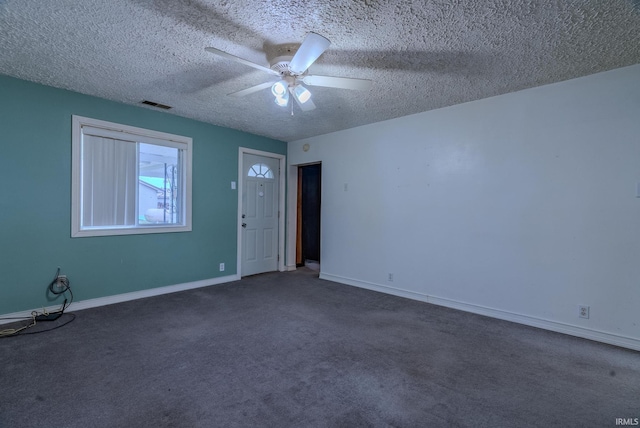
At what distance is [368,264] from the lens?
4.41 m

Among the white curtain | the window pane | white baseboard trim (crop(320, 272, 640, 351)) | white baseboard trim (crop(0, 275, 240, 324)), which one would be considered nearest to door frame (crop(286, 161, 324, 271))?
white baseboard trim (crop(0, 275, 240, 324))

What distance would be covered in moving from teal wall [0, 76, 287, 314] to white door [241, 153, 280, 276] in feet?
2.99

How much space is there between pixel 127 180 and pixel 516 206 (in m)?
4.64

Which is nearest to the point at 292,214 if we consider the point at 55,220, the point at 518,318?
the point at 55,220

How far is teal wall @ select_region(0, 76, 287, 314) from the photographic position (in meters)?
2.93

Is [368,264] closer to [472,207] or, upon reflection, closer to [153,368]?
[472,207]

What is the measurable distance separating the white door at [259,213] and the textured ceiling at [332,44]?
74.9 inches

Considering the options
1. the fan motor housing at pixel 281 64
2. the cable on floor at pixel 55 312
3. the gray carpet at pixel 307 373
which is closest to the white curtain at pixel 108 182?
the cable on floor at pixel 55 312

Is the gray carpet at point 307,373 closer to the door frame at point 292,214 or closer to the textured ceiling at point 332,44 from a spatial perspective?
the door frame at point 292,214

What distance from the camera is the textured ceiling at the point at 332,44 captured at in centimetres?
186

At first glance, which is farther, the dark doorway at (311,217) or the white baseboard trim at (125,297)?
the dark doorway at (311,217)

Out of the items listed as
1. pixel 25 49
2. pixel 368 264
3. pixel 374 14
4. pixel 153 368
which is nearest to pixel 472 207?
pixel 368 264

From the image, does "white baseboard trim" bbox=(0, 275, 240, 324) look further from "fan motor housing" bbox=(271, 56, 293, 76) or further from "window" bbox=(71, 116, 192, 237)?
"fan motor housing" bbox=(271, 56, 293, 76)

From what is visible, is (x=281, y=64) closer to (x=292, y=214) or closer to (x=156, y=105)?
(x=156, y=105)
